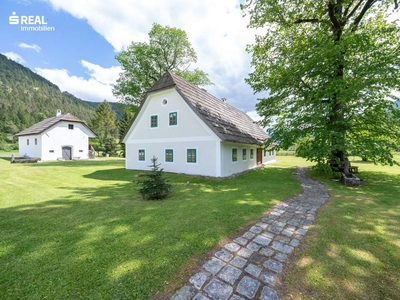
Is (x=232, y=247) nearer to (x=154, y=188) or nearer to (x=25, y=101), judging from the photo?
(x=154, y=188)

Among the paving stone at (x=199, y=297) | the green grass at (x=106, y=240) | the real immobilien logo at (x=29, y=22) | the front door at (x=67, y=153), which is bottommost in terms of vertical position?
the paving stone at (x=199, y=297)

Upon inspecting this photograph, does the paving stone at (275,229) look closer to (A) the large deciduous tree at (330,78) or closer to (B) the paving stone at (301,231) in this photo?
(B) the paving stone at (301,231)

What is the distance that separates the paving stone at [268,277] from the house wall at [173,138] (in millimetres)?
8297

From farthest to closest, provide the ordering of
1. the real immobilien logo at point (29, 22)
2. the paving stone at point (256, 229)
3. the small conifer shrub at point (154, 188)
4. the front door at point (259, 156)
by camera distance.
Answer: the front door at point (259, 156)
the real immobilien logo at point (29, 22)
the small conifer shrub at point (154, 188)
the paving stone at point (256, 229)

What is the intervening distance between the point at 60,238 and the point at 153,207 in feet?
8.08

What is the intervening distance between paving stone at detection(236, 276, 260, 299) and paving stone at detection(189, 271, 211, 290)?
1.53 feet

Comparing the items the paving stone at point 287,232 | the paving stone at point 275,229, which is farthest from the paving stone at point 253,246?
the paving stone at point 287,232

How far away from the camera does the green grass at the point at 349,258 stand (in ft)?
7.86

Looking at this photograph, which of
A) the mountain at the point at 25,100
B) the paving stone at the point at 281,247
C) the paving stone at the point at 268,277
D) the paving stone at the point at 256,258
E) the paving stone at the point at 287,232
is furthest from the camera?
the mountain at the point at 25,100

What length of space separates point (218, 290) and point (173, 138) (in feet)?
36.1

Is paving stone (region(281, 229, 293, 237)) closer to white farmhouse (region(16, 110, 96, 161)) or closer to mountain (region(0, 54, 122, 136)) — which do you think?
white farmhouse (region(16, 110, 96, 161))

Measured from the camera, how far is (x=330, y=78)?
10109 mm

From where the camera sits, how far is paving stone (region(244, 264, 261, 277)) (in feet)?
8.87

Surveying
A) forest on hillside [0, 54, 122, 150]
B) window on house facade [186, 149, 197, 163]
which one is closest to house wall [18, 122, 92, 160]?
window on house facade [186, 149, 197, 163]
